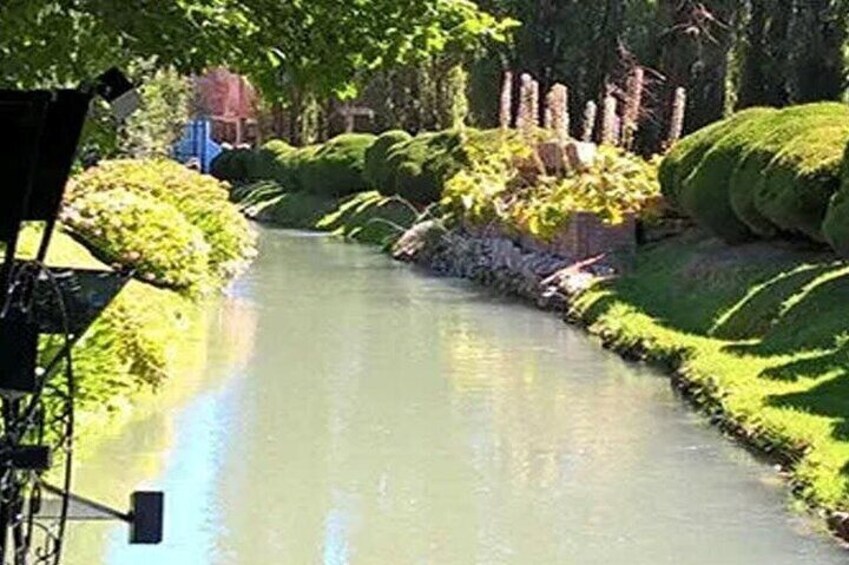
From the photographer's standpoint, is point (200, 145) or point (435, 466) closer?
point (435, 466)

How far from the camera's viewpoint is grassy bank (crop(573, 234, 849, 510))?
984 cm

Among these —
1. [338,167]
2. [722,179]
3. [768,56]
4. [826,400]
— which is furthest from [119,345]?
[338,167]

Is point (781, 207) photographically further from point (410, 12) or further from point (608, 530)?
point (410, 12)

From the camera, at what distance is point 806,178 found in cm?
1426

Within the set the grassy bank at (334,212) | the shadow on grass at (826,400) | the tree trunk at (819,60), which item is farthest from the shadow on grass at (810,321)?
the grassy bank at (334,212)

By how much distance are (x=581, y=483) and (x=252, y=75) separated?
520 centimetres

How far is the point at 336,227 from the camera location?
34.8 metres

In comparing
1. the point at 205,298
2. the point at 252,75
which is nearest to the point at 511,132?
the point at 205,298

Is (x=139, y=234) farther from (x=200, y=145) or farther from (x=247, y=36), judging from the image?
(x=200, y=145)

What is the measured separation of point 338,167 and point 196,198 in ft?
56.4

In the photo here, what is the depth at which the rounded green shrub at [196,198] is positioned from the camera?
19094mm

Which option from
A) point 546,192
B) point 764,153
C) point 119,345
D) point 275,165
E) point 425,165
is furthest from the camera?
point 275,165

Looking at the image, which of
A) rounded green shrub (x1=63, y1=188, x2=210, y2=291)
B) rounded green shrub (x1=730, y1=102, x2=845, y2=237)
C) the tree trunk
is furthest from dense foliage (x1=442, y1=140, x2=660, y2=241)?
rounded green shrub (x1=63, y1=188, x2=210, y2=291)

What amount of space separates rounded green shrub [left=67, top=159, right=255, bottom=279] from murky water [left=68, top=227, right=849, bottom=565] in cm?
331
